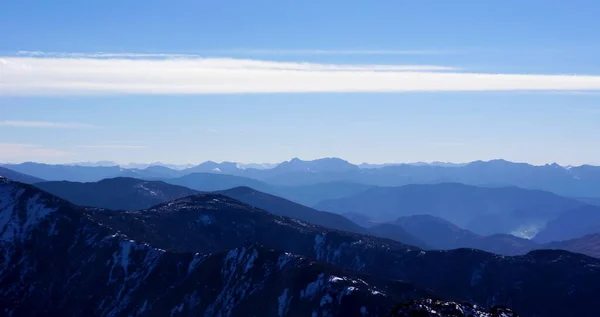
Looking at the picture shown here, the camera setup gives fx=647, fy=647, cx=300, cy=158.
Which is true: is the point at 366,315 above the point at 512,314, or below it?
below

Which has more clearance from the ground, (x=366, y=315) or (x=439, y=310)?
(x=439, y=310)

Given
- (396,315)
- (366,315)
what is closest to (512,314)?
(396,315)

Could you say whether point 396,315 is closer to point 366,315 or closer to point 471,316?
point 471,316

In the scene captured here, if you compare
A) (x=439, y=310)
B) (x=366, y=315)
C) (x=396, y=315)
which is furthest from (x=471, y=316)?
(x=366, y=315)

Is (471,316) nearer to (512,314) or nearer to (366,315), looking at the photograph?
(512,314)

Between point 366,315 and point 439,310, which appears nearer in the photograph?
point 439,310

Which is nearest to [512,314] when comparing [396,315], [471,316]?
[471,316]

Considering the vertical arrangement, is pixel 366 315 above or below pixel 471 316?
below
